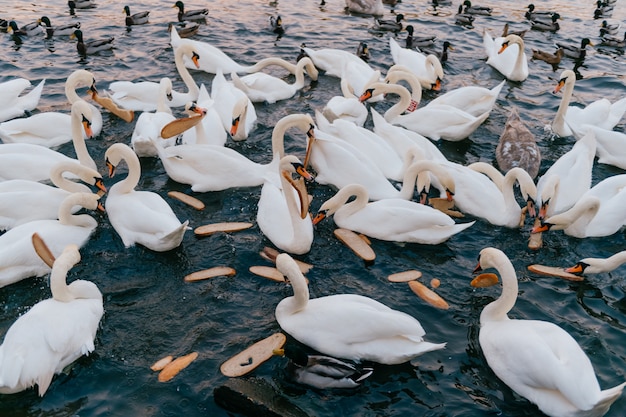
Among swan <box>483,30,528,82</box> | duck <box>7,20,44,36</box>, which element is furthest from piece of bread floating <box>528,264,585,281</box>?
duck <box>7,20,44,36</box>

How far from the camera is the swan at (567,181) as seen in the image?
961 centimetres

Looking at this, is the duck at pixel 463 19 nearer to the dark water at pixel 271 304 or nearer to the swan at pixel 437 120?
the dark water at pixel 271 304

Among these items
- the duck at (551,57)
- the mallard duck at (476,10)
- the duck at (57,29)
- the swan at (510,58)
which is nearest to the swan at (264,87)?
the swan at (510,58)

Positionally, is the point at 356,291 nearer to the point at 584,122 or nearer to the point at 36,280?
the point at 36,280

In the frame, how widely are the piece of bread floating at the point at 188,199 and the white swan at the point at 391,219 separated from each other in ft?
6.32

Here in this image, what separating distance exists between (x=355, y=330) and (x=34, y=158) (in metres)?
6.21

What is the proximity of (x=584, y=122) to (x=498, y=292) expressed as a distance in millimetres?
6263

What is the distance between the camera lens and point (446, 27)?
20.5 meters

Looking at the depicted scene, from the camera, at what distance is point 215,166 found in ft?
33.0

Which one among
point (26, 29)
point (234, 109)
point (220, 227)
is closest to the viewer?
point (220, 227)

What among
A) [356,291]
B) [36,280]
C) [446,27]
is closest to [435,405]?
[356,291]

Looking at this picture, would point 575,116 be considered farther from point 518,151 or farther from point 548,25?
point 548,25

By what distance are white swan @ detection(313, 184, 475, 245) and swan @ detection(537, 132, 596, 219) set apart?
1.45 meters

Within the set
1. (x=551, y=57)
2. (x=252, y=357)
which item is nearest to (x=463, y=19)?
(x=551, y=57)
